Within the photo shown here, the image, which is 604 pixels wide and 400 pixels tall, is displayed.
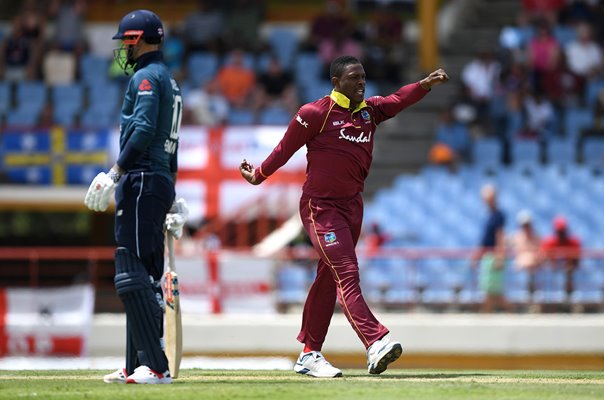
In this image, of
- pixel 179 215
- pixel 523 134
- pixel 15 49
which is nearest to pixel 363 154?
pixel 179 215

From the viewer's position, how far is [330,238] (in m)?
8.68

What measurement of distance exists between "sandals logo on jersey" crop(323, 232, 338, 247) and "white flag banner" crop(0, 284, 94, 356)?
8.62 meters

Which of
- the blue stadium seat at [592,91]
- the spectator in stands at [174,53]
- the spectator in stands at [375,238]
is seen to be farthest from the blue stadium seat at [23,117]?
the blue stadium seat at [592,91]

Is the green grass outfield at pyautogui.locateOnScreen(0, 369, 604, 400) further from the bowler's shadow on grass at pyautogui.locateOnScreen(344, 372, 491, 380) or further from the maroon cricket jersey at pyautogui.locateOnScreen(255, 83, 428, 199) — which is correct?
the maroon cricket jersey at pyautogui.locateOnScreen(255, 83, 428, 199)

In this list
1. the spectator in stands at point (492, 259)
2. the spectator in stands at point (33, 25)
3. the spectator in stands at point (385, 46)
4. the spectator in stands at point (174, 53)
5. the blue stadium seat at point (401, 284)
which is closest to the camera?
the spectator in stands at point (492, 259)

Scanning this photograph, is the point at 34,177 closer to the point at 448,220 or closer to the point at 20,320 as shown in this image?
the point at 20,320

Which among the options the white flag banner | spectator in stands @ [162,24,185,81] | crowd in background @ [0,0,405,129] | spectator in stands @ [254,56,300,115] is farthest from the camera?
spectator in stands @ [162,24,185,81]

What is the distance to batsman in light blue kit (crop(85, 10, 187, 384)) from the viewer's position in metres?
8.01

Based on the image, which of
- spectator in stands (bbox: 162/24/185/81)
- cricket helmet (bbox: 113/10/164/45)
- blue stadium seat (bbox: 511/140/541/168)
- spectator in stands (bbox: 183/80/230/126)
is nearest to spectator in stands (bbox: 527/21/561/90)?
blue stadium seat (bbox: 511/140/541/168)

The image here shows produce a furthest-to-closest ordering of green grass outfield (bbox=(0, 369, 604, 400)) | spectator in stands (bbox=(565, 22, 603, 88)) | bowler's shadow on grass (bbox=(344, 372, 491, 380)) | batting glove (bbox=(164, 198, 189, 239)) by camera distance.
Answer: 1. spectator in stands (bbox=(565, 22, 603, 88))
2. bowler's shadow on grass (bbox=(344, 372, 491, 380))
3. batting glove (bbox=(164, 198, 189, 239))
4. green grass outfield (bbox=(0, 369, 604, 400))

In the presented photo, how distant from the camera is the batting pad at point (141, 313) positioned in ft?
26.3

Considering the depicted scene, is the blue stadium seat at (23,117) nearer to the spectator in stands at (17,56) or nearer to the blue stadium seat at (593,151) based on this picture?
the spectator in stands at (17,56)

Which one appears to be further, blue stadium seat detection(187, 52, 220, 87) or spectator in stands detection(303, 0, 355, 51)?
spectator in stands detection(303, 0, 355, 51)

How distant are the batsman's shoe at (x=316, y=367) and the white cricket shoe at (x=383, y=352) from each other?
34 centimetres
